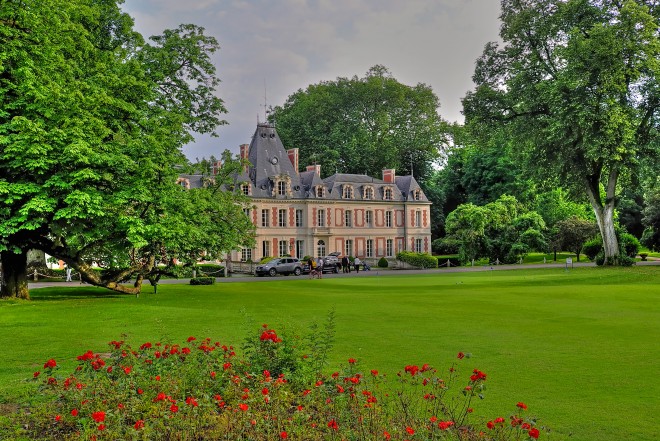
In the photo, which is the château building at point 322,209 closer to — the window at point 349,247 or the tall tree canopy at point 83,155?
the window at point 349,247

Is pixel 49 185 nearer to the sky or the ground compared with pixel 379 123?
nearer to the ground

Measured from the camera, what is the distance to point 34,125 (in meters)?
19.7

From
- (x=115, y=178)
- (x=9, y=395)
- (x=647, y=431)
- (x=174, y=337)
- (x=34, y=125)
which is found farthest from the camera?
(x=115, y=178)

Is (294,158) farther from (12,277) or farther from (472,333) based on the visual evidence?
(472,333)

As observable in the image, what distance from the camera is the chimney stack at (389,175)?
68750 mm

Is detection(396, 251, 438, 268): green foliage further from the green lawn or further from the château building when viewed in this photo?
the green lawn

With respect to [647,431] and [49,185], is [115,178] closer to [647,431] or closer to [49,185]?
[49,185]

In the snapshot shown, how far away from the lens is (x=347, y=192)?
6550cm

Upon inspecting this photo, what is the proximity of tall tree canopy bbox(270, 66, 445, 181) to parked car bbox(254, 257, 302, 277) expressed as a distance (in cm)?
2495

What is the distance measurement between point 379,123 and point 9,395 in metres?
67.7

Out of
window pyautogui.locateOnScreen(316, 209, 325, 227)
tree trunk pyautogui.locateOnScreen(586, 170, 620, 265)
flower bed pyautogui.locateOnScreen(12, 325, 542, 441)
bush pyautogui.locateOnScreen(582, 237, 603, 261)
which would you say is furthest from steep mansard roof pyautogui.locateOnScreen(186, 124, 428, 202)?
flower bed pyautogui.locateOnScreen(12, 325, 542, 441)

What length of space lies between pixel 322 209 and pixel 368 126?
17.2 m

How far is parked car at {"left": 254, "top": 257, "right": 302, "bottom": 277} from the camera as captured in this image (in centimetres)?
4788

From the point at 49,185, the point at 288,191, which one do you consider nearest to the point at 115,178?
the point at 49,185
